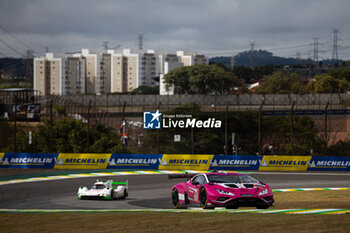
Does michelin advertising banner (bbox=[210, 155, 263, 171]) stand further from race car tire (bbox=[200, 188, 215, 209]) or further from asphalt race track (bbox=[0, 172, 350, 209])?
race car tire (bbox=[200, 188, 215, 209])

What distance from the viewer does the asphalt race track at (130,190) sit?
18.3 meters

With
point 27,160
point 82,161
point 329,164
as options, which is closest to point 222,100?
point 329,164

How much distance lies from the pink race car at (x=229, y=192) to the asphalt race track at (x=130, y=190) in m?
2.43

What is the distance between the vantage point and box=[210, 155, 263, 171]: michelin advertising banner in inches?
1339

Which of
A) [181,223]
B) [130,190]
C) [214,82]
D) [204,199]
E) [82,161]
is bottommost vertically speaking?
[130,190]

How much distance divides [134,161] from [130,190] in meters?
10.9

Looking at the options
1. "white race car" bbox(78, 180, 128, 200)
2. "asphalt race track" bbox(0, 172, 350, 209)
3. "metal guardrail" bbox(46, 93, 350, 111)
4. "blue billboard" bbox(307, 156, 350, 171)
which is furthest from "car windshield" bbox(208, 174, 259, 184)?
"metal guardrail" bbox(46, 93, 350, 111)

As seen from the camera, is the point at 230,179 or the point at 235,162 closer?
the point at 230,179

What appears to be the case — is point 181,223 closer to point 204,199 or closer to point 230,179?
point 204,199

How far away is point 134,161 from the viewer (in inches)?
1355

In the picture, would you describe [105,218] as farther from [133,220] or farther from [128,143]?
[128,143]

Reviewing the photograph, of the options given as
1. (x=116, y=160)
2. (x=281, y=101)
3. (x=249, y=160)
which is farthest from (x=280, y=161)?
(x=281, y=101)

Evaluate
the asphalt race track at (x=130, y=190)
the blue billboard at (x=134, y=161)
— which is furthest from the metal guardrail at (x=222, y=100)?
the asphalt race track at (x=130, y=190)

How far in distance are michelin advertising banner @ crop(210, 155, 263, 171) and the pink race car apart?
18544 millimetres
